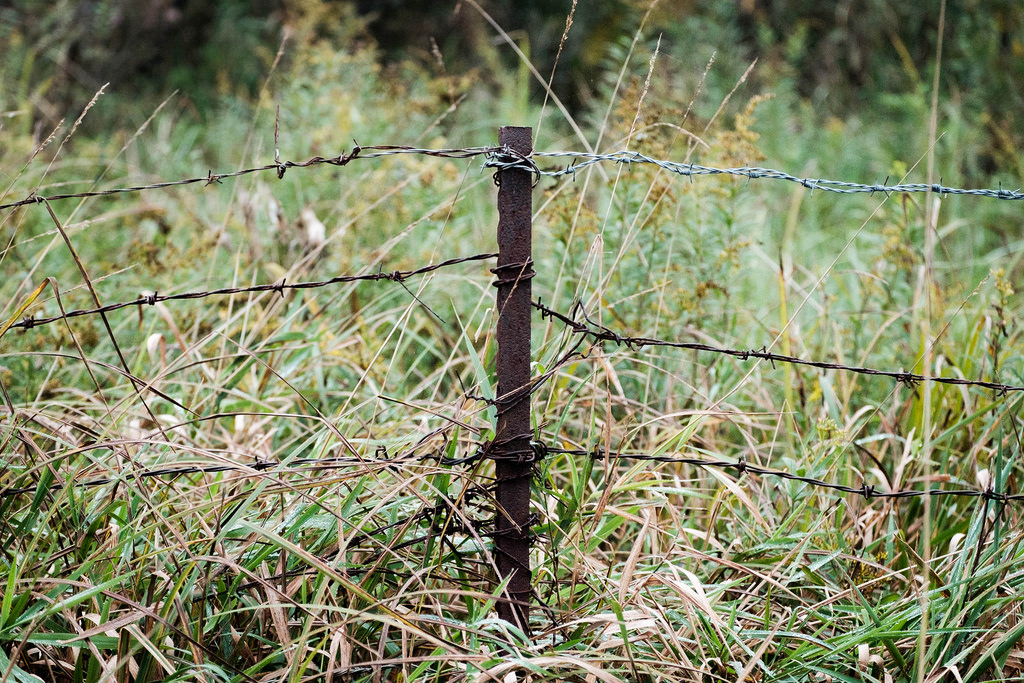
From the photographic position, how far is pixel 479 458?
1687mm

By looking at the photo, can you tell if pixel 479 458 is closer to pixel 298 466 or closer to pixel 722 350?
pixel 298 466

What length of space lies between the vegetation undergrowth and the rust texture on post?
63 mm

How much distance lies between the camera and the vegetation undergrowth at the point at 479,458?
1.63m

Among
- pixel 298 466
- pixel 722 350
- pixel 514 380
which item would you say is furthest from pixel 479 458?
pixel 722 350

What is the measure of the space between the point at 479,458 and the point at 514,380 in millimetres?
182

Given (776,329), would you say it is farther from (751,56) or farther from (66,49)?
(66,49)

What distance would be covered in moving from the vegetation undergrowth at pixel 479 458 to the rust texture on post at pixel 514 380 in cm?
6

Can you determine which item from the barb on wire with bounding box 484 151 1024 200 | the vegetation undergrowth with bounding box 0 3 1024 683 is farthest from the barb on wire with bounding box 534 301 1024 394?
the barb on wire with bounding box 484 151 1024 200

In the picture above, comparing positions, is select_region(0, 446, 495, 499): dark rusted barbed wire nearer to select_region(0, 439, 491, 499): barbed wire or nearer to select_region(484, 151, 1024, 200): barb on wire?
select_region(0, 439, 491, 499): barbed wire

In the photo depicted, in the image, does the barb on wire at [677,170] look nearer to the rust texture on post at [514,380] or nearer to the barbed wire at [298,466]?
the rust texture on post at [514,380]

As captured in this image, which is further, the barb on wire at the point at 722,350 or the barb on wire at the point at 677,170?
the barb on wire at the point at 722,350

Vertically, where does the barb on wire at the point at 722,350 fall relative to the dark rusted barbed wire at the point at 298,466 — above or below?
above

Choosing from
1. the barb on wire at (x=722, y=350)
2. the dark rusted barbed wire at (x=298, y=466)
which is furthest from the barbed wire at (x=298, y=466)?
the barb on wire at (x=722, y=350)

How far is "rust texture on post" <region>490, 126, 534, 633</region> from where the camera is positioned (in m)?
1.61
